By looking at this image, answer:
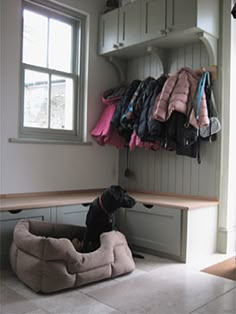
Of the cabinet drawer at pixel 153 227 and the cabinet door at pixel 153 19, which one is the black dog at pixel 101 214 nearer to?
the cabinet drawer at pixel 153 227

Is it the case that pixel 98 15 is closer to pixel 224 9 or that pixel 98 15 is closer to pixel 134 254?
pixel 224 9

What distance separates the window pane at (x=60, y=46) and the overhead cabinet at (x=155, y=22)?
38cm

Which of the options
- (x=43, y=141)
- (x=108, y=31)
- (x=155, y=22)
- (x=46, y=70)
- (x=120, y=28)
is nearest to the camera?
(x=155, y=22)

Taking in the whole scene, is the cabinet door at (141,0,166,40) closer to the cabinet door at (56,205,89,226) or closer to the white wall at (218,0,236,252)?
the white wall at (218,0,236,252)

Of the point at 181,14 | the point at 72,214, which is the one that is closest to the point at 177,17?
the point at 181,14

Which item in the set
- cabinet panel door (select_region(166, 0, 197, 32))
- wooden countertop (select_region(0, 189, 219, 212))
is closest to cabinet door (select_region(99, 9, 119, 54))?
cabinet panel door (select_region(166, 0, 197, 32))

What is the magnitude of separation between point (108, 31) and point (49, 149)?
1.51m

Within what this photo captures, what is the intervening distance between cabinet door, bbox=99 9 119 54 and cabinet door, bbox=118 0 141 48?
73 millimetres

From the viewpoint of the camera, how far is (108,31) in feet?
13.0

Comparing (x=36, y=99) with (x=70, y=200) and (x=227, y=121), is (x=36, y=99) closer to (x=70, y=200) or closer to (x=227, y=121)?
(x=70, y=200)

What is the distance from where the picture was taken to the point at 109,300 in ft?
7.25

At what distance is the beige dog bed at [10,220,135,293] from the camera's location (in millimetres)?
2307

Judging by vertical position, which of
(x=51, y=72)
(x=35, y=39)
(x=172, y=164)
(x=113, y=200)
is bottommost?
(x=113, y=200)

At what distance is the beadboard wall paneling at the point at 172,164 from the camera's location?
352cm
